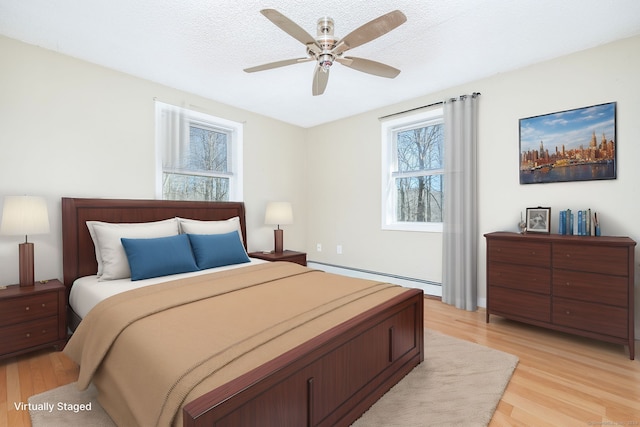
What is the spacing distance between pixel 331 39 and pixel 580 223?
261 centimetres

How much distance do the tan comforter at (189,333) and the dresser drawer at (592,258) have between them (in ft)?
4.98

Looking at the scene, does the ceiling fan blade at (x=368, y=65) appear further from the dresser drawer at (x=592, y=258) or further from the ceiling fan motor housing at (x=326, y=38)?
the dresser drawer at (x=592, y=258)

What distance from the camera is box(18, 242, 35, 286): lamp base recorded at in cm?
229

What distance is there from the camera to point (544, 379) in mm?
1976

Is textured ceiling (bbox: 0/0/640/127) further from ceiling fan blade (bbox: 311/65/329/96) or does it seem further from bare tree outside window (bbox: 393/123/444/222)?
bare tree outside window (bbox: 393/123/444/222)

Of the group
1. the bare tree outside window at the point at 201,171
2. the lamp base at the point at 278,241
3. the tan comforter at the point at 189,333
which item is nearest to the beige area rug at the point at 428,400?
the tan comforter at the point at 189,333

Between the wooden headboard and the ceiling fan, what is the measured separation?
1833mm

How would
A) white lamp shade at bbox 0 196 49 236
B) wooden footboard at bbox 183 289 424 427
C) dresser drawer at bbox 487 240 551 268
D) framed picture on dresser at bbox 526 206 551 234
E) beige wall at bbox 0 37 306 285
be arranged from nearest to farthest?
wooden footboard at bbox 183 289 424 427
white lamp shade at bbox 0 196 49 236
beige wall at bbox 0 37 306 285
dresser drawer at bbox 487 240 551 268
framed picture on dresser at bbox 526 206 551 234

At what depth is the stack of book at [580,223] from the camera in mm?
2557

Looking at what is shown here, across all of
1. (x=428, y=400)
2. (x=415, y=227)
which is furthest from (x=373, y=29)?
(x=415, y=227)

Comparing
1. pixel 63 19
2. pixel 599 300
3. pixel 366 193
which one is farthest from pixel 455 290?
pixel 63 19

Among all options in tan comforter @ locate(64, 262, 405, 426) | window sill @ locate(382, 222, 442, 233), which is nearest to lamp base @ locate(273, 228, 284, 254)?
window sill @ locate(382, 222, 442, 233)

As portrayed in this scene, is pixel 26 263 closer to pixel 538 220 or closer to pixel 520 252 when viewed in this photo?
pixel 520 252

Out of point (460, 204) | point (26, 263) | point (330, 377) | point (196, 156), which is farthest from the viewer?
point (196, 156)
